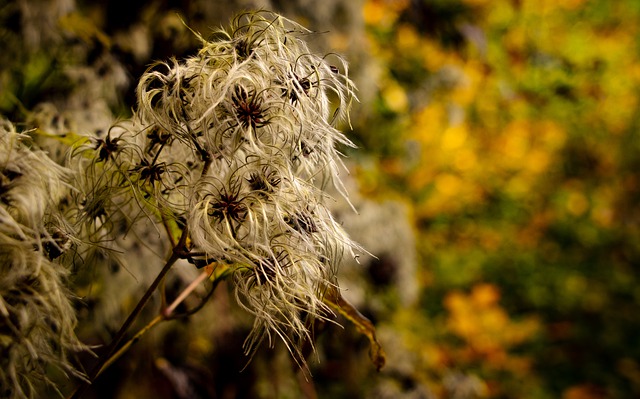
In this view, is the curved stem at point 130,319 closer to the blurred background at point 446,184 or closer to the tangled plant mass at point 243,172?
the tangled plant mass at point 243,172

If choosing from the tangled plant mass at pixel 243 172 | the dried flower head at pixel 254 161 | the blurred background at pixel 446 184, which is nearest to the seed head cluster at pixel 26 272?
the tangled plant mass at pixel 243 172

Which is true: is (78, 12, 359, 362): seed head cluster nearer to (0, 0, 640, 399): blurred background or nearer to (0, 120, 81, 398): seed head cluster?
(0, 120, 81, 398): seed head cluster

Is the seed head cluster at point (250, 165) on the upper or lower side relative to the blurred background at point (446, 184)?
upper

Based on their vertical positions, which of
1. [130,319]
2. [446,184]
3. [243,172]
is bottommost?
[446,184]

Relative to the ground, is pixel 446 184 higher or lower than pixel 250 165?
lower

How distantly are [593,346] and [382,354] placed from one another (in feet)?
14.7

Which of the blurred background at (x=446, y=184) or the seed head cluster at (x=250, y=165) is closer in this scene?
the seed head cluster at (x=250, y=165)

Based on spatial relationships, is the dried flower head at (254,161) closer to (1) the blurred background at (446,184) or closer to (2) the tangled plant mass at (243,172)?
(2) the tangled plant mass at (243,172)

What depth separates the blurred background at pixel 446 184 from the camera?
1202 mm

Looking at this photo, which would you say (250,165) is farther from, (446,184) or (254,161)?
(446,184)

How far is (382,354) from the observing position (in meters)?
0.72

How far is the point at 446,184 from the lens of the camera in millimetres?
4738

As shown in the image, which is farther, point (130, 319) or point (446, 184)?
point (446, 184)

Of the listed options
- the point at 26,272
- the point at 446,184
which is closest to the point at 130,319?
the point at 26,272
